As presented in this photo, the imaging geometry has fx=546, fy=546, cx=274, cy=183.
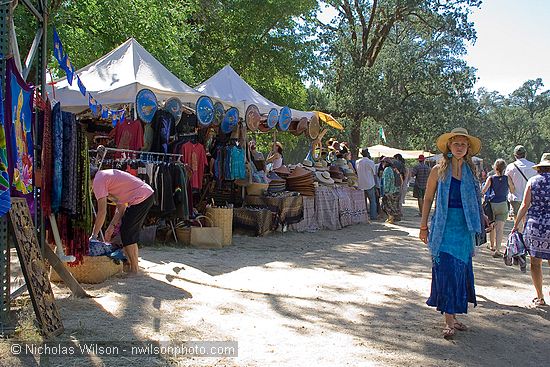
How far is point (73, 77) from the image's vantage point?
7.06 metres

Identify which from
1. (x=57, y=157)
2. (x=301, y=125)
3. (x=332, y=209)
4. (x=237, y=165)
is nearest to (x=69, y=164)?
(x=57, y=157)

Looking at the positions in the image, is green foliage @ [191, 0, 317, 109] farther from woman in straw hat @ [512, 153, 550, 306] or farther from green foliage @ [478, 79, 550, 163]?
green foliage @ [478, 79, 550, 163]

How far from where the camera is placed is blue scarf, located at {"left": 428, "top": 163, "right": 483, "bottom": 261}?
15.4 feet

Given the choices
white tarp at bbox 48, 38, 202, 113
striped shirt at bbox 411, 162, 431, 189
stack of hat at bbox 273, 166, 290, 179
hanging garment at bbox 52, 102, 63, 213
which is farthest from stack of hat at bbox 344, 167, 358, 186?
hanging garment at bbox 52, 102, 63, 213

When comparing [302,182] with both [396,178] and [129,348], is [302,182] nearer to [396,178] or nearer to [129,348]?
[396,178]

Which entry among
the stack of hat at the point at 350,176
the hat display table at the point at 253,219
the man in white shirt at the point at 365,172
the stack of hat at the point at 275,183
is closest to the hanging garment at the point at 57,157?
the hat display table at the point at 253,219

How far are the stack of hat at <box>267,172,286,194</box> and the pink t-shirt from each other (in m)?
5.02

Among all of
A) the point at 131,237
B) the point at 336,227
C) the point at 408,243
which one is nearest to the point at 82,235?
the point at 131,237

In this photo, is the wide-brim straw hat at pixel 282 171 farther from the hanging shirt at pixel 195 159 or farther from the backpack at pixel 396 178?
the backpack at pixel 396 178

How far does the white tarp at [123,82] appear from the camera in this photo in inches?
369

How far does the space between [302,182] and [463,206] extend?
7348mm

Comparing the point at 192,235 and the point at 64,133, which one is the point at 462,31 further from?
the point at 64,133

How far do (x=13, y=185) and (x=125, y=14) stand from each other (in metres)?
11.6

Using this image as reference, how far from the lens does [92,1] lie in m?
14.2
